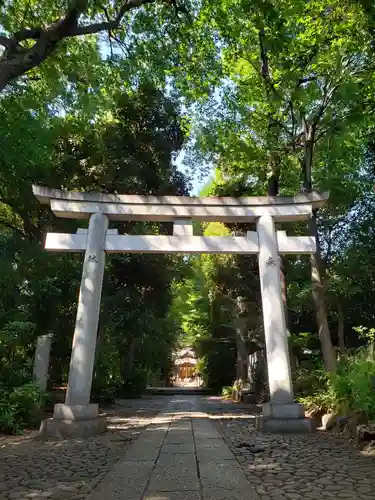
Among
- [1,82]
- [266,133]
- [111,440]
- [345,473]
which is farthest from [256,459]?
[266,133]

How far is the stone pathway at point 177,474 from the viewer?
324cm

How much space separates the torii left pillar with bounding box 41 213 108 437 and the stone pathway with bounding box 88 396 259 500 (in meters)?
1.49

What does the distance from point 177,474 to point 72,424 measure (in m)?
3.59

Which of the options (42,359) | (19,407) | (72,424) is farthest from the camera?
(42,359)

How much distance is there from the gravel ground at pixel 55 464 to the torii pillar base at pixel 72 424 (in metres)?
0.23

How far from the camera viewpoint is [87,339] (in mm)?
7562

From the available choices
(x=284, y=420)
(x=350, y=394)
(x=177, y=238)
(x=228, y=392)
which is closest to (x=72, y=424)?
(x=284, y=420)

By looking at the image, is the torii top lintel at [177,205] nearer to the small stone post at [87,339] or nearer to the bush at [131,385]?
the small stone post at [87,339]

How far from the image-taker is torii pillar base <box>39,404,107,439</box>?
6699 millimetres

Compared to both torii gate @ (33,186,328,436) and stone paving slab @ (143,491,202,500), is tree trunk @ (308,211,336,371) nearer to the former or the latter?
torii gate @ (33,186,328,436)

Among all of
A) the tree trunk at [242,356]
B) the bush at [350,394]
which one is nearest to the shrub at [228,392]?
the tree trunk at [242,356]

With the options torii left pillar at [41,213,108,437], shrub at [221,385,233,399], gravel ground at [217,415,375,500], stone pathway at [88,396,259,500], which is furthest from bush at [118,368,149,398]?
stone pathway at [88,396,259,500]

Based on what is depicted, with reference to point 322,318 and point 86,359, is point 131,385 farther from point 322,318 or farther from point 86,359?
point 322,318

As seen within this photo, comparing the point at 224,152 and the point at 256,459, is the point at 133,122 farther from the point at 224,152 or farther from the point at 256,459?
the point at 256,459
